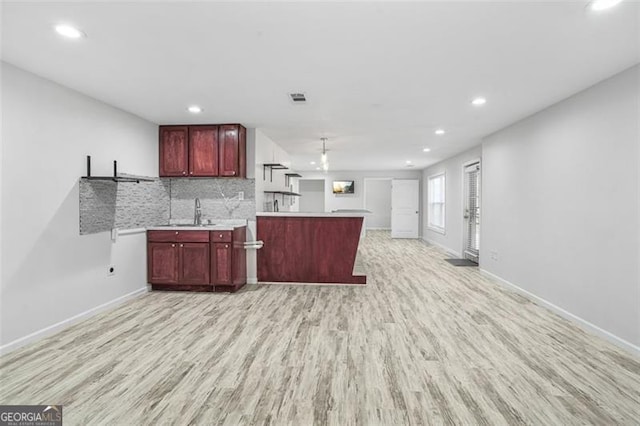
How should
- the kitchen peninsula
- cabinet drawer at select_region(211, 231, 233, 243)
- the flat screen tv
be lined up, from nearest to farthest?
cabinet drawer at select_region(211, 231, 233, 243) → the kitchen peninsula → the flat screen tv

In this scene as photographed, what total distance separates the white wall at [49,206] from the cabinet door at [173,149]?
81 cm

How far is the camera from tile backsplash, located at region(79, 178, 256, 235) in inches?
166

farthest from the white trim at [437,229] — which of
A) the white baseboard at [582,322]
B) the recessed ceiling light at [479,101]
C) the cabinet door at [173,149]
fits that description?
the cabinet door at [173,149]

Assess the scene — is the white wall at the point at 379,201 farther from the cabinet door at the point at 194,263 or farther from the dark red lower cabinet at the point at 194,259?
the cabinet door at the point at 194,263

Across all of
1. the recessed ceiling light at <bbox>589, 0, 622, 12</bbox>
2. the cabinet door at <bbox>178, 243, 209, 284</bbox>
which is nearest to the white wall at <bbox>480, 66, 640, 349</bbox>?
the recessed ceiling light at <bbox>589, 0, 622, 12</bbox>

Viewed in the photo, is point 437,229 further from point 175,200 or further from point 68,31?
point 68,31

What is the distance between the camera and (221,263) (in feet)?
15.2

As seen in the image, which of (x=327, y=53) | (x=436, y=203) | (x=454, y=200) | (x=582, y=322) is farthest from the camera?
(x=436, y=203)

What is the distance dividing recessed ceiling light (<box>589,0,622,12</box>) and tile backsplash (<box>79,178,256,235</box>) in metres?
4.26

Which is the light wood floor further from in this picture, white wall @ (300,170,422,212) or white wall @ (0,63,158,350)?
white wall @ (300,170,422,212)

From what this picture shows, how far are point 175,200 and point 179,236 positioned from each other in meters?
0.92

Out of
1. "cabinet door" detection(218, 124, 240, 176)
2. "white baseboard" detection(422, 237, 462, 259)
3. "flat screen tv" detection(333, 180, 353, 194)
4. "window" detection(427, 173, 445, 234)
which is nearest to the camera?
"cabinet door" detection(218, 124, 240, 176)

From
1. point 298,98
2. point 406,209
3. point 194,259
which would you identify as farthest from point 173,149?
point 406,209

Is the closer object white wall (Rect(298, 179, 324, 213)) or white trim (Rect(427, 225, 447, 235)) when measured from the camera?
white trim (Rect(427, 225, 447, 235))
